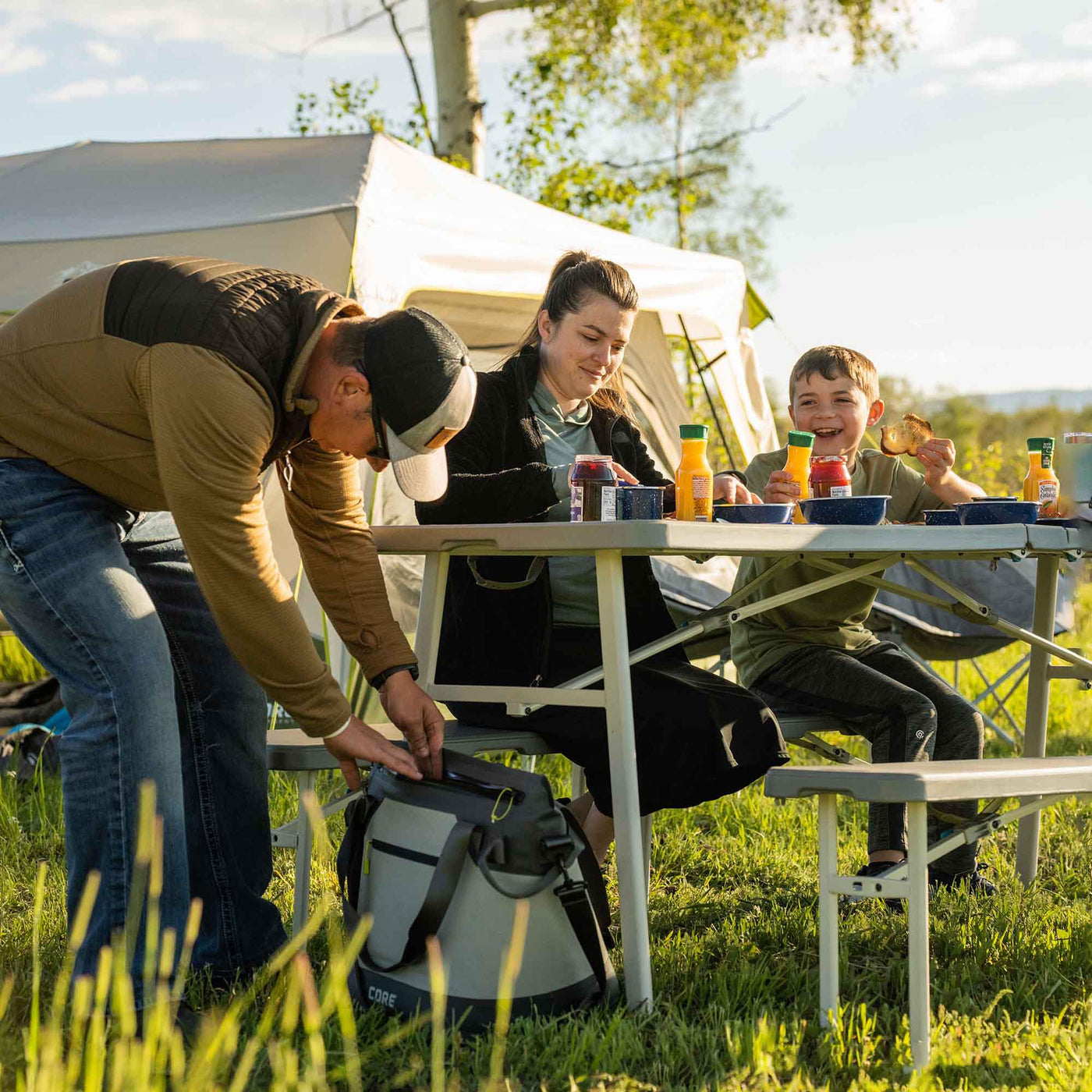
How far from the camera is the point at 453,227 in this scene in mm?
4891

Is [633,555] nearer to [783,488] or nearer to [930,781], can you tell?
[783,488]

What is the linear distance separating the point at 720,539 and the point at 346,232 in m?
2.81

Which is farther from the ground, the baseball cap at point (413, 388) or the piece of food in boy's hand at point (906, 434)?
the baseball cap at point (413, 388)

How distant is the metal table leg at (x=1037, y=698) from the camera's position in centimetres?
304

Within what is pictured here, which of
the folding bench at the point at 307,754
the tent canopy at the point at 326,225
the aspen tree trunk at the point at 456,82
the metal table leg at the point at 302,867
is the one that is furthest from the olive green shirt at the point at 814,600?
the aspen tree trunk at the point at 456,82

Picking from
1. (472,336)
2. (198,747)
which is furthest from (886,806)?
(472,336)

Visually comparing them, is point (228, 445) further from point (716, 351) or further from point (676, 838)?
point (716, 351)

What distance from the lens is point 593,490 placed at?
2316 mm

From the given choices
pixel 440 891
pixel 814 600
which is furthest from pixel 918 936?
pixel 814 600

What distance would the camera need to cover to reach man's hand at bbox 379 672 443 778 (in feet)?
7.00

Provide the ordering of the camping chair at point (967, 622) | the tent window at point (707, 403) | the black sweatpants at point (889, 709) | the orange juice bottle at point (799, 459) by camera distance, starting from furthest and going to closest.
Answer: the tent window at point (707, 403), the camping chair at point (967, 622), the black sweatpants at point (889, 709), the orange juice bottle at point (799, 459)

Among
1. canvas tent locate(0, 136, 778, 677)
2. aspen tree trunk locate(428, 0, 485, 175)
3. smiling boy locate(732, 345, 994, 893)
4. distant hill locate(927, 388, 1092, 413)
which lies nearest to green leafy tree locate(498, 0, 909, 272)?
Result: aspen tree trunk locate(428, 0, 485, 175)

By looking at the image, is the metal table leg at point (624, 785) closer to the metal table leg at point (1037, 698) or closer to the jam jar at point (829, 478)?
the jam jar at point (829, 478)

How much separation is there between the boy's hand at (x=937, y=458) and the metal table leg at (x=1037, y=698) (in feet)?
0.99
